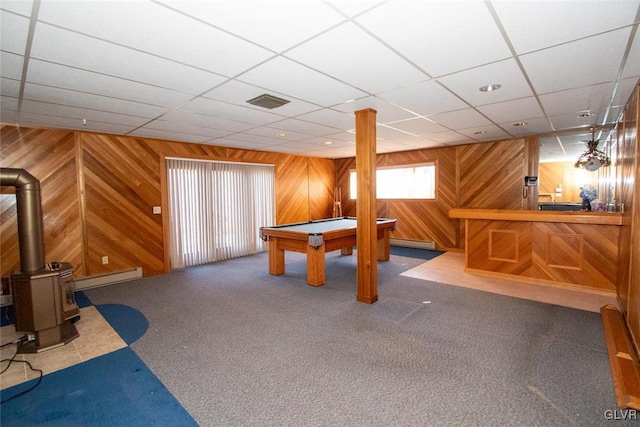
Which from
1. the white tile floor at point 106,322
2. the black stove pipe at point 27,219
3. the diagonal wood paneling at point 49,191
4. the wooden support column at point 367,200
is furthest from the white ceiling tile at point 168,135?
the wooden support column at point 367,200

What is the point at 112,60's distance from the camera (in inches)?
89.0

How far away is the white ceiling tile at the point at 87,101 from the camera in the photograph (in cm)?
284

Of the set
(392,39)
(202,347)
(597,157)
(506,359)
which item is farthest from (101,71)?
(597,157)

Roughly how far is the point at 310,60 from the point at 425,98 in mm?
1600

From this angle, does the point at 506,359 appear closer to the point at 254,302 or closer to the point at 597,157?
the point at 254,302

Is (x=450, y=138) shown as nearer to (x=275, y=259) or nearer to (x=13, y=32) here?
(x=275, y=259)

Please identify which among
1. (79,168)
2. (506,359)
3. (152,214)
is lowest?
(506,359)

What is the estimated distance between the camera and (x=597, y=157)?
5234mm

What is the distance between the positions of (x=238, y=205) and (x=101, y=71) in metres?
4.29

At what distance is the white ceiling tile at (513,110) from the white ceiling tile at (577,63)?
52cm

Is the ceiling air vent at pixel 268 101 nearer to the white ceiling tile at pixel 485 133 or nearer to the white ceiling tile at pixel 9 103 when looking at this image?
the white ceiling tile at pixel 9 103

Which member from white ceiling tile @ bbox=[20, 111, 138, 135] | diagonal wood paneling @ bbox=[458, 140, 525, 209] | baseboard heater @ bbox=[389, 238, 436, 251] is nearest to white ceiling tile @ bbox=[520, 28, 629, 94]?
diagonal wood paneling @ bbox=[458, 140, 525, 209]

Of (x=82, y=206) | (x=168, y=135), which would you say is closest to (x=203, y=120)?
(x=168, y=135)

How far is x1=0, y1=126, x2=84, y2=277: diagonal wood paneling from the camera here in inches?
159
